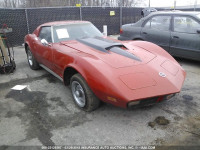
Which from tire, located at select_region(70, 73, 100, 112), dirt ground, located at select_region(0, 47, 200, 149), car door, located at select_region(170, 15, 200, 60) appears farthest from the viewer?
car door, located at select_region(170, 15, 200, 60)

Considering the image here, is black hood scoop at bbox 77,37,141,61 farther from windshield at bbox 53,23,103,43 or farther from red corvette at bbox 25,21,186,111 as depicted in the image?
windshield at bbox 53,23,103,43

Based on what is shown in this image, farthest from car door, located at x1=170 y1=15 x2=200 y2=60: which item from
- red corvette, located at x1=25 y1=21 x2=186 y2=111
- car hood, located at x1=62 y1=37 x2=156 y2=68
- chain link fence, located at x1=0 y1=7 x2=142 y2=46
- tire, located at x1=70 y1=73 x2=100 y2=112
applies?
chain link fence, located at x1=0 y1=7 x2=142 y2=46

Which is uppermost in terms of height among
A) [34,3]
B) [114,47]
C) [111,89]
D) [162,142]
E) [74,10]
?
[34,3]

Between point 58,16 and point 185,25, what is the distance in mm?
6694

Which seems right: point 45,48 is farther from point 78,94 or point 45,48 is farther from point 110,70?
point 110,70

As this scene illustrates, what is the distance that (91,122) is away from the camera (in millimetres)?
2814

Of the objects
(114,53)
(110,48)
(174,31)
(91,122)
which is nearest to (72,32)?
(110,48)

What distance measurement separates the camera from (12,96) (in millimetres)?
3789

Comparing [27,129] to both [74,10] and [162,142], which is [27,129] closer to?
[162,142]

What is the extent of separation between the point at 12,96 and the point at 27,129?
1.39 m

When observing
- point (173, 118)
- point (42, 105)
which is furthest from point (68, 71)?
point (173, 118)

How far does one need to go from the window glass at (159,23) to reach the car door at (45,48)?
11.0ft

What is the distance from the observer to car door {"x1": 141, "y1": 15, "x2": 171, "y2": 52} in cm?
559

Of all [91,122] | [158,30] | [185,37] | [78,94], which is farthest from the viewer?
[158,30]
